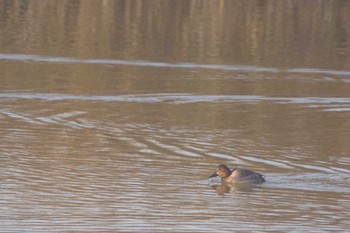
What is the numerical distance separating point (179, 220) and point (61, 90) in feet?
27.9

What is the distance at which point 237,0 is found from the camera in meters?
32.9

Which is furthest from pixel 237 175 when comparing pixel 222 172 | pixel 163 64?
pixel 163 64

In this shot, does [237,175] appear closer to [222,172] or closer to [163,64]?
[222,172]

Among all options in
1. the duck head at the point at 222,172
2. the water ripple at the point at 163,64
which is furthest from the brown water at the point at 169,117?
the duck head at the point at 222,172

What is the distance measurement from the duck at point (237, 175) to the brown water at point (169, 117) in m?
0.12

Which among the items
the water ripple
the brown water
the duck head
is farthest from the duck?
the water ripple

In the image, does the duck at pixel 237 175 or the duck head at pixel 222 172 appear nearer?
the duck at pixel 237 175

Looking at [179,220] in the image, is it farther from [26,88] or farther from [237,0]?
[237,0]

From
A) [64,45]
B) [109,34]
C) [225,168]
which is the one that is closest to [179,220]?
[225,168]

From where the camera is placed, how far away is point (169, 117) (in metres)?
16.7

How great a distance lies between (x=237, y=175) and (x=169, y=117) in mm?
4512

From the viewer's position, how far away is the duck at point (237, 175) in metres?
12.1

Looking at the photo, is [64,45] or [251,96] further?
[64,45]

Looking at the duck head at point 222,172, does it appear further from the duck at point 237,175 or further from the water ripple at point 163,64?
the water ripple at point 163,64
